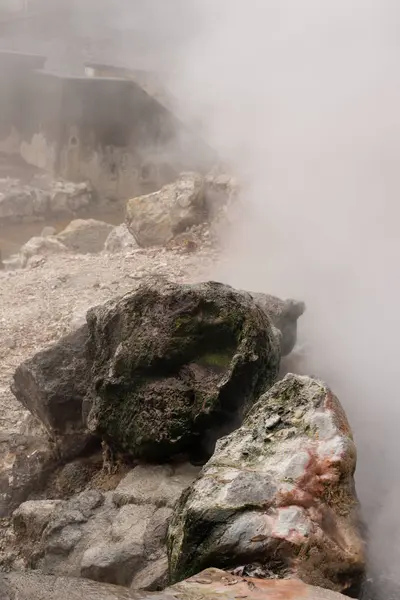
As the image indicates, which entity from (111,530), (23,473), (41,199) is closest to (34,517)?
(111,530)

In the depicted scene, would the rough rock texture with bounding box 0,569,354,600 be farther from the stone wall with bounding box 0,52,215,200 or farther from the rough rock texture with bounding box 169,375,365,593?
the stone wall with bounding box 0,52,215,200

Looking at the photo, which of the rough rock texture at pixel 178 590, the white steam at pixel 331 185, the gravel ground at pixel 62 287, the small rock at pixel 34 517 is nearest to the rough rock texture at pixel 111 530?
the small rock at pixel 34 517

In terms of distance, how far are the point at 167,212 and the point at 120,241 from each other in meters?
0.54

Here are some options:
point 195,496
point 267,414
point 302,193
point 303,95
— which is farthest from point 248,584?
point 303,95

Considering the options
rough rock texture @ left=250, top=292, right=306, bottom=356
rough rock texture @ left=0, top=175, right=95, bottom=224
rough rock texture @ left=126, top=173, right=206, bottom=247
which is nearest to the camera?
rough rock texture @ left=250, top=292, right=306, bottom=356

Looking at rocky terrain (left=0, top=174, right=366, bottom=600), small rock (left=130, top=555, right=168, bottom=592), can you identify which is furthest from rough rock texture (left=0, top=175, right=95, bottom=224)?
small rock (left=130, top=555, right=168, bottom=592)

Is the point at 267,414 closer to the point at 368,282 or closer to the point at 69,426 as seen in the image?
the point at 69,426

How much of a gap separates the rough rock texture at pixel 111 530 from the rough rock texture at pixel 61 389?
15.5 inches

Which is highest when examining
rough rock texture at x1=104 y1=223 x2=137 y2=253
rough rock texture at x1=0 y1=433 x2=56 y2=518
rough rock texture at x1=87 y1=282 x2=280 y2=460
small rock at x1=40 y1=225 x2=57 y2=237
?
rough rock texture at x1=87 y1=282 x2=280 y2=460

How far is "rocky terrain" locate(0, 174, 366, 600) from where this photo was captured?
6.63 ft

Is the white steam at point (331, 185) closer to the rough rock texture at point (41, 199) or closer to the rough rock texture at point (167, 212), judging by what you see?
the rough rock texture at point (167, 212)

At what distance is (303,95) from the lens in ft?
21.8

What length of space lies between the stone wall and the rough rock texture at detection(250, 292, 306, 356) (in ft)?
18.1

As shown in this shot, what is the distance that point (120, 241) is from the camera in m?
6.69
